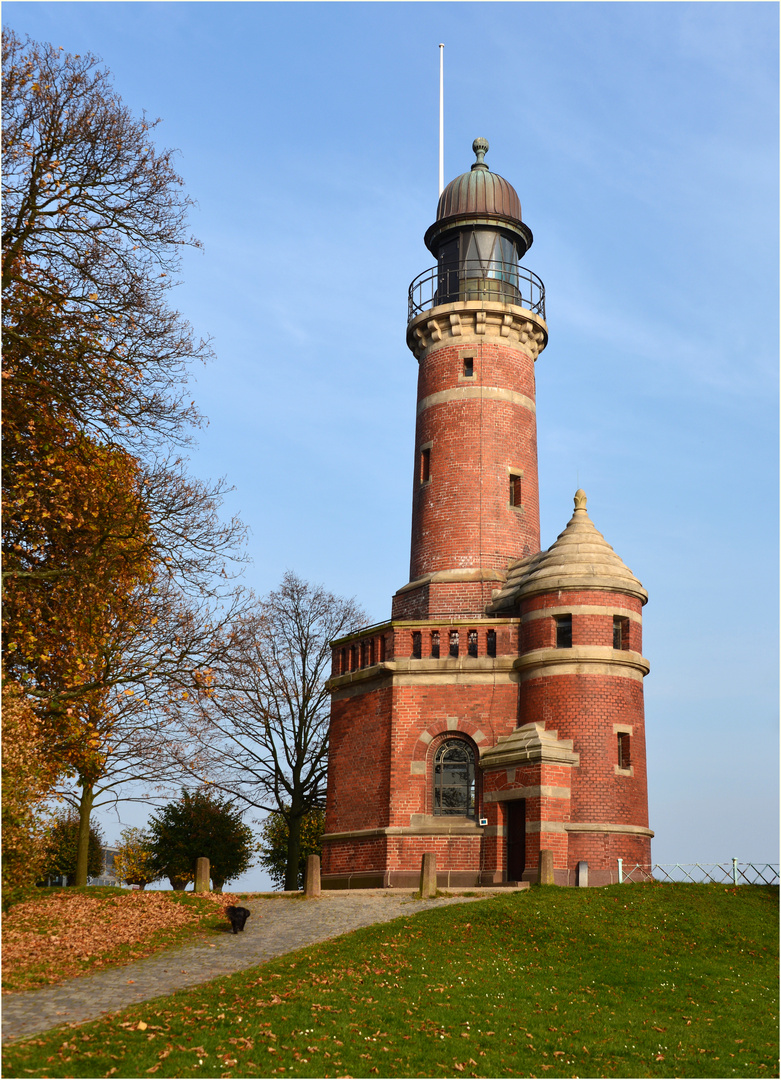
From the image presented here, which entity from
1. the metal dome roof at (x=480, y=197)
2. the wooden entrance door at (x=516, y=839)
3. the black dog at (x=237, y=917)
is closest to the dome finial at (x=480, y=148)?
the metal dome roof at (x=480, y=197)

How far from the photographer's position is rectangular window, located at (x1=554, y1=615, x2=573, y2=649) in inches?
1145

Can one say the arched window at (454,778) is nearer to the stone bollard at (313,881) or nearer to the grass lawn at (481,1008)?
the stone bollard at (313,881)

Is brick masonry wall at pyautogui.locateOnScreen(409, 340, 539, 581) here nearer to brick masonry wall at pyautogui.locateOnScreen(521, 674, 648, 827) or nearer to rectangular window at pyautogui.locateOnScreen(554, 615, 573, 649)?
rectangular window at pyautogui.locateOnScreen(554, 615, 573, 649)

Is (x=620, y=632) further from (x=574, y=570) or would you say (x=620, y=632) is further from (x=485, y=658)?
(x=485, y=658)

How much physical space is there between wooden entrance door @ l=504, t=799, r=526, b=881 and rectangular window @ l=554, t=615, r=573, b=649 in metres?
4.35

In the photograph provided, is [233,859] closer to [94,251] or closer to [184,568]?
[184,568]

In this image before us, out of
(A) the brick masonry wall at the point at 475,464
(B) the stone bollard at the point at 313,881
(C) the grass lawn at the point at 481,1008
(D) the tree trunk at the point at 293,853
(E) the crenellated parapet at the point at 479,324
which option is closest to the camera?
(C) the grass lawn at the point at 481,1008

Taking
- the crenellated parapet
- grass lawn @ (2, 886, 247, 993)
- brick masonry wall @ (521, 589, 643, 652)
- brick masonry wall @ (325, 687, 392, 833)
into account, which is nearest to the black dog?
grass lawn @ (2, 886, 247, 993)

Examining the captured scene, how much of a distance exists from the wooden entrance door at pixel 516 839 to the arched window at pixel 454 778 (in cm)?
131

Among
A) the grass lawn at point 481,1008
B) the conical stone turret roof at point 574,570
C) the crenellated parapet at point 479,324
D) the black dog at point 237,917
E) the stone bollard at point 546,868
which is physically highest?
the crenellated parapet at point 479,324

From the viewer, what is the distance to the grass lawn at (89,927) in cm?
1695

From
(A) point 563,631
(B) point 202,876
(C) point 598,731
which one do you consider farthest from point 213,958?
(A) point 563,631

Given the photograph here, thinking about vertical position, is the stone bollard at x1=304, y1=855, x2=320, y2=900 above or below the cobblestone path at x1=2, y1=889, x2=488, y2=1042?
above

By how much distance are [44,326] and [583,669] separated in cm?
1664
